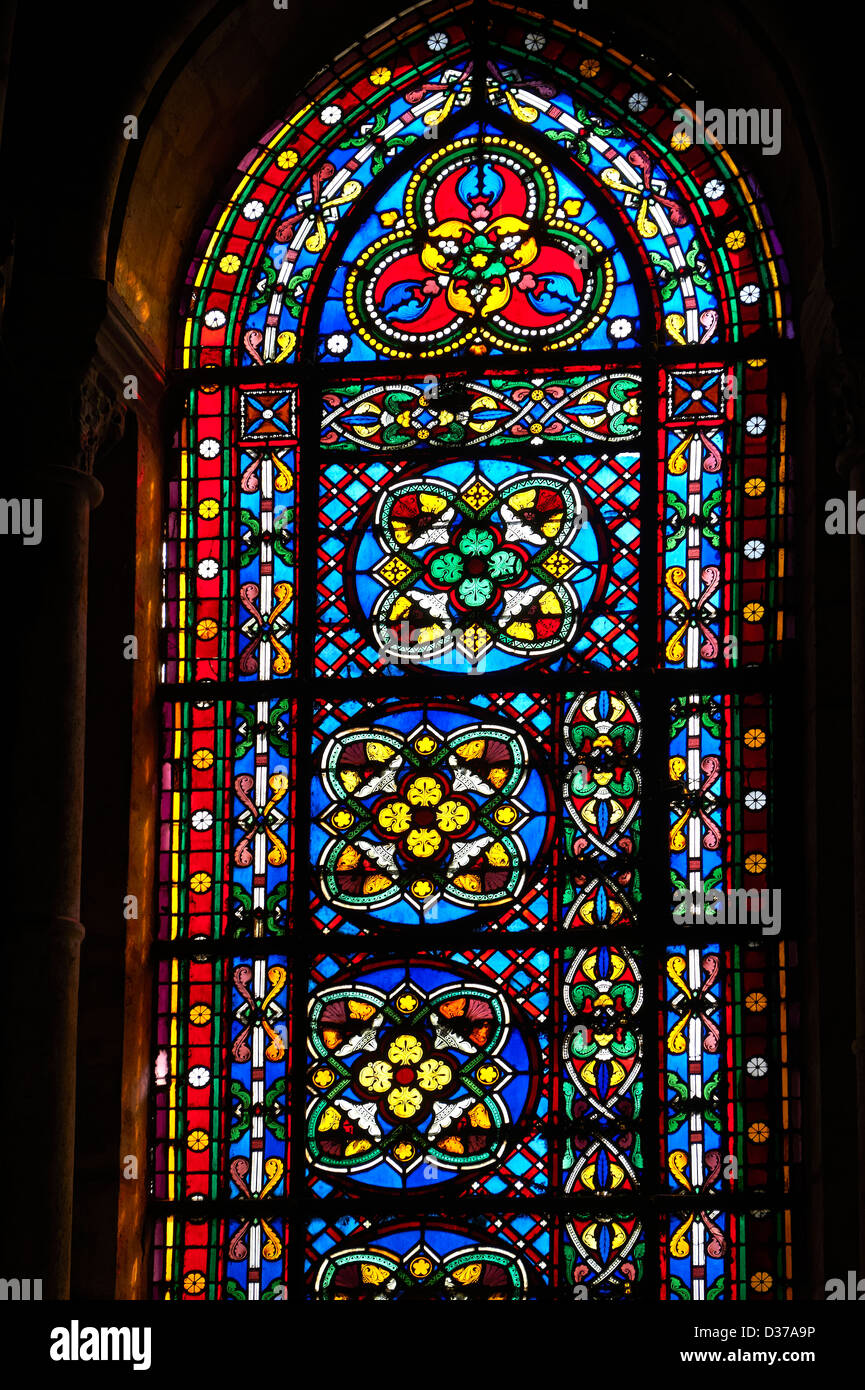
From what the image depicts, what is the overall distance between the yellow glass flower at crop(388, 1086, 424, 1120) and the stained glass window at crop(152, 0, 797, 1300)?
2 centimetres

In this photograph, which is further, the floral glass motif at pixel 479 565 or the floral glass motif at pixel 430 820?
the floral glass motif at pixel 479 565

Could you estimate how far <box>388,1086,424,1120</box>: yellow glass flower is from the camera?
8.84 metres

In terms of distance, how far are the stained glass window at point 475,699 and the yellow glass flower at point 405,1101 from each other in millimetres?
17

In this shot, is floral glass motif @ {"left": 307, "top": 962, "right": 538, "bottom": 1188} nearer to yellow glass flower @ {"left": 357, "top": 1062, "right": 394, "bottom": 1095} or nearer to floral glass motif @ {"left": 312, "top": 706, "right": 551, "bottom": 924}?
yellow glass flower @ {"left": 357, "top": 1062, "right": 394, "bottom": 1095}

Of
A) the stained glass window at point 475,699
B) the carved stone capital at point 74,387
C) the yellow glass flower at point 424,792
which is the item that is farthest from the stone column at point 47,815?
the yellow glass flower at point 424,792

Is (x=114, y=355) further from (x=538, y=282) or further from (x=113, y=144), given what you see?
(x=538, y=282)

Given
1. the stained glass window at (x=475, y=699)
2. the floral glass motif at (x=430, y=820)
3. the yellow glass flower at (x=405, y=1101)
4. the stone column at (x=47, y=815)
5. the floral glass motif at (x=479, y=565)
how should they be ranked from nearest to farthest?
the stone column at (x=47, y=815) < the stained glass window at (x=475, y=699) < the yellow glass flower at (x=405, y=1101) < the floral glass motif at (x=430, y=820) < the floral glass motif at (x=479, y=565)

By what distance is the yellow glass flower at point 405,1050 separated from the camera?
8.88 meters

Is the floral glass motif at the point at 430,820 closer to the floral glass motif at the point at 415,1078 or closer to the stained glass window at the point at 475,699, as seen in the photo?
the stained glass window at the point at 475,699

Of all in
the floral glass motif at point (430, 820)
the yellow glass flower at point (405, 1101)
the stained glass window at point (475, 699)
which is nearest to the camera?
the stained glass window at point (475, 699)

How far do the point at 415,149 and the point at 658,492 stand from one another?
171 centimetres

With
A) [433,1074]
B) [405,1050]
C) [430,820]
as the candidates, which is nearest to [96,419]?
[430,820]

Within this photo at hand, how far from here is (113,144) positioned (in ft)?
29.7
